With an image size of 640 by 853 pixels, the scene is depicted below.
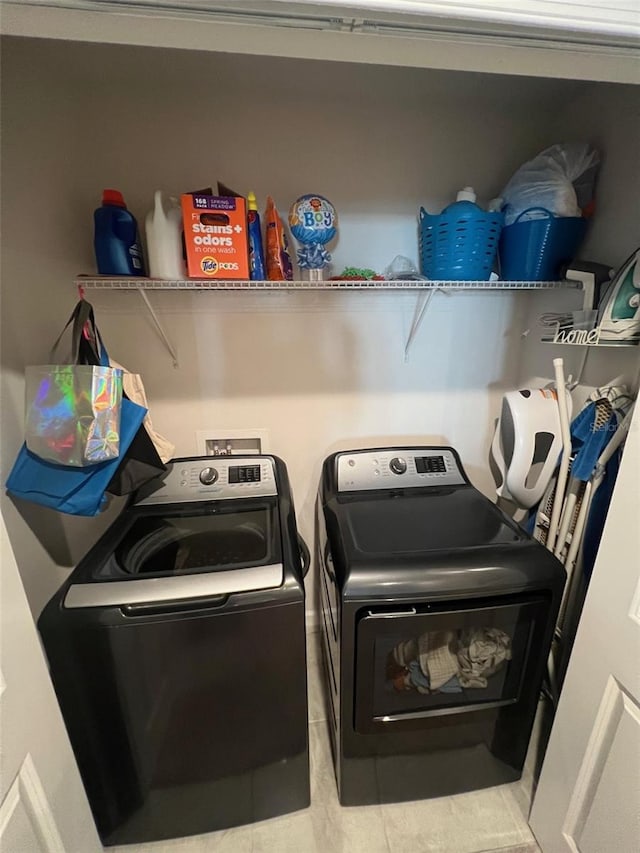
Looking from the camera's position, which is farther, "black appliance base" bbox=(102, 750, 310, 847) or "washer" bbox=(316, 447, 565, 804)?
"black appliance base" bbox=(102, 750, 310, 847)

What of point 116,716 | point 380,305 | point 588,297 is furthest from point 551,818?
point 380,305

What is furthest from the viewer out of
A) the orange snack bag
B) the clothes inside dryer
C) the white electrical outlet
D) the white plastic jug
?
the white electrical outlet

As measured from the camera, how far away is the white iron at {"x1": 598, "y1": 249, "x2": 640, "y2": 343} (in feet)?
3.49

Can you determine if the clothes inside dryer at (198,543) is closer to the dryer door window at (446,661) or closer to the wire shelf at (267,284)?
the dryer door window at (446,661)

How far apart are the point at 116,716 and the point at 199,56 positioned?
1.88 meters

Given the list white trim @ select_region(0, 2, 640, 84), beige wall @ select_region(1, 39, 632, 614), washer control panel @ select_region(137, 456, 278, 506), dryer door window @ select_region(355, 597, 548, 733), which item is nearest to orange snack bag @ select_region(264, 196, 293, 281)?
beige wall @ select_region(1, 39, 632, 614)

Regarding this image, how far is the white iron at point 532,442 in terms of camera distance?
1.29m

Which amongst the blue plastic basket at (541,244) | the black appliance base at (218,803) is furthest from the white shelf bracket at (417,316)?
the black appliance base at (218,803)

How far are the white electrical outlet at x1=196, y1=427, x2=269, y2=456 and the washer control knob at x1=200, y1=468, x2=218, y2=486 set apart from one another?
19 centimetres

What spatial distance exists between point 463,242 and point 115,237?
1115 mm

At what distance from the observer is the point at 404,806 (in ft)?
4.23

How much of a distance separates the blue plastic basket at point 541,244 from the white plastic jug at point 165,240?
3.63ft

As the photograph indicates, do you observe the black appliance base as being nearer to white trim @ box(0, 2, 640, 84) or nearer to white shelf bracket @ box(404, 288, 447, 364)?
white shelf bracket @ box(404, 288, 447, 364)

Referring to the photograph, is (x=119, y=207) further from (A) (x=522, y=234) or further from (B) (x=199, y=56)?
(A) (x=522, y=234)
